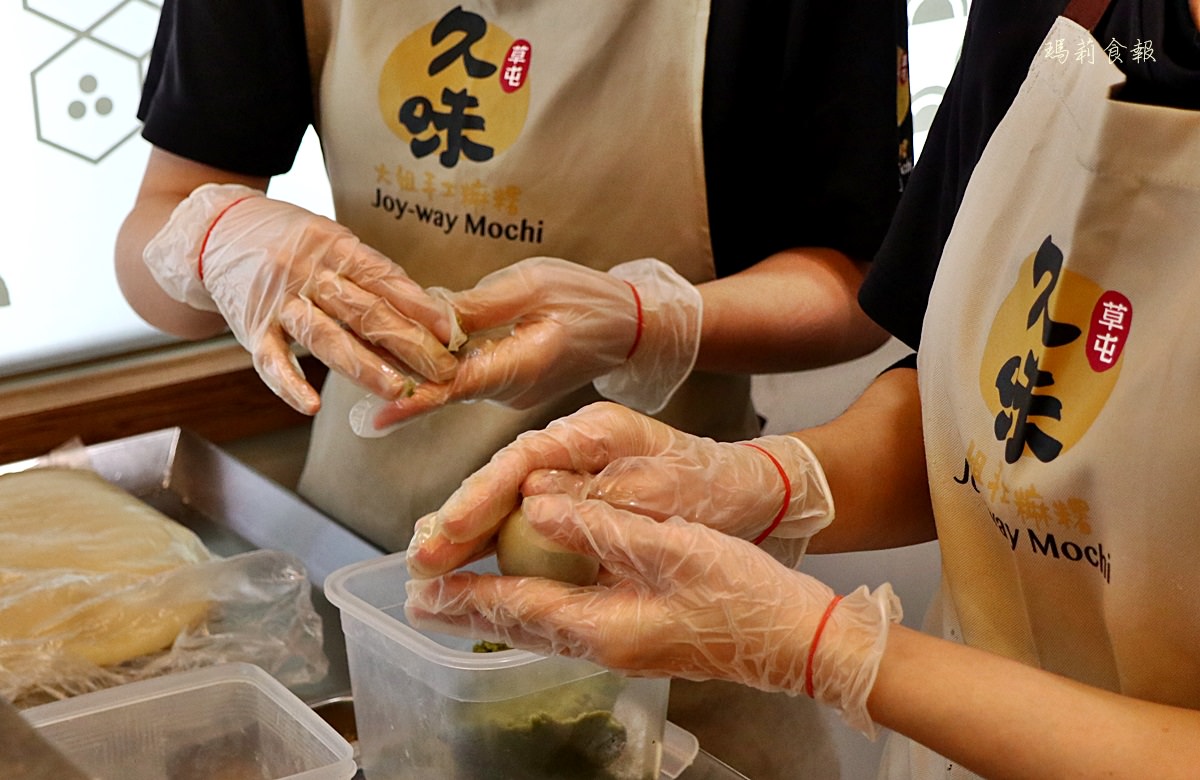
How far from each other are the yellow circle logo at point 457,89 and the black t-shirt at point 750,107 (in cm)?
18

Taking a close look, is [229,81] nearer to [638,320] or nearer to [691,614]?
[638,320]

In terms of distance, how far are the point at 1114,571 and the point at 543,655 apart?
43cm

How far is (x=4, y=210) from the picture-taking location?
196cm

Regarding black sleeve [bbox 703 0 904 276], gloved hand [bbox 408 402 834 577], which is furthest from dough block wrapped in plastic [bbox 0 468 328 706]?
black sleeve [bbox 703 0 904 276]

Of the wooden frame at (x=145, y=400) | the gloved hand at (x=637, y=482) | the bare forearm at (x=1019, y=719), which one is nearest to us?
the bare forearm at (x=1019, y=719)

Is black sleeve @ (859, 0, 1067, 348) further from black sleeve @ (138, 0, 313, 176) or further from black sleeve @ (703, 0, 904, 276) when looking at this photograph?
black sleeve @ (138, 0, 313, 176)

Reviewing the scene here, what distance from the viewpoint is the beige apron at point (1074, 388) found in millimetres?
862

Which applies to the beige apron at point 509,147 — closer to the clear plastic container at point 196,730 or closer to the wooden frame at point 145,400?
the clear plastic container at point 196,730

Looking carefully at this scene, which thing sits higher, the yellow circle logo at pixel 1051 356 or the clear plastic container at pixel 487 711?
the yellow circle logo at pixel 1051 356

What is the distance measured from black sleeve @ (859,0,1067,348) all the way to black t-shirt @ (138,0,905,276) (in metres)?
0.17

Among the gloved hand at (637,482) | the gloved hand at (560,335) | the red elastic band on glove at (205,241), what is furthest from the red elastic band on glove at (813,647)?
the red elastic band on glove at (205,241)

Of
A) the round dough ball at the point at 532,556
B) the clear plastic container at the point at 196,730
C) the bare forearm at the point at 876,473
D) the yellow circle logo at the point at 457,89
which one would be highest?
the yellow circle logo at the point at 457,89

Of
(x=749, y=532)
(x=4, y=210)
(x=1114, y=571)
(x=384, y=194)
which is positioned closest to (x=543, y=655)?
(x=749, y=532)

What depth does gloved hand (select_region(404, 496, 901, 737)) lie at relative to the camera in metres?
0.88
